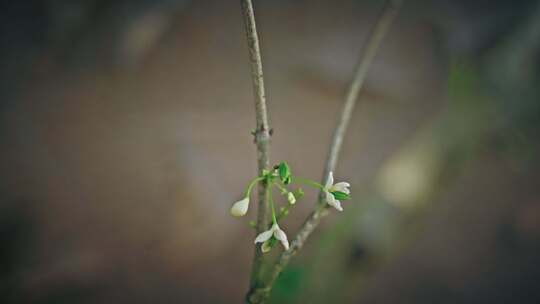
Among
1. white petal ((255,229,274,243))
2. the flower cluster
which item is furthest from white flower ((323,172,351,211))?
white petal ((255,229,274,243))

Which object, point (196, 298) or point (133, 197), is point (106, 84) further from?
point (196, 298)

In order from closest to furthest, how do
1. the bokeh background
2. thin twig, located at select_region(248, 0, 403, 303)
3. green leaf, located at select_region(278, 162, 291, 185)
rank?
green leaf, located at select_region(278, 162, 291, 185) < thin twig, located at select_region(248, 0, 403, 303) < the bokeh background

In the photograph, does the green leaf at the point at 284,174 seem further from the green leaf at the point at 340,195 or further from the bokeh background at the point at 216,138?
the bokeh background at the point at 216,138

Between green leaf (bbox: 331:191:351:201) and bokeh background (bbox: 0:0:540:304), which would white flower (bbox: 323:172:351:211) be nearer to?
green leaf (bbox: 331:191:351:201)

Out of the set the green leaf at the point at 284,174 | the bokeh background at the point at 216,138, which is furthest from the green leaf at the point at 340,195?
the bokeh background at the point at 216,138

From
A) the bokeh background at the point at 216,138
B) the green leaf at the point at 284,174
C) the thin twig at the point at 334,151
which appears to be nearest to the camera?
the green leaf at the point at 284,174

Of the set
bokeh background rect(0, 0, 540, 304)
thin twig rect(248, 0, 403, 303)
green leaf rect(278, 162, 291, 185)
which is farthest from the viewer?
bokeh background rect(0, 0, 540, 304)

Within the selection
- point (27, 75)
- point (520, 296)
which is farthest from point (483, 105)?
point (27, 75)
